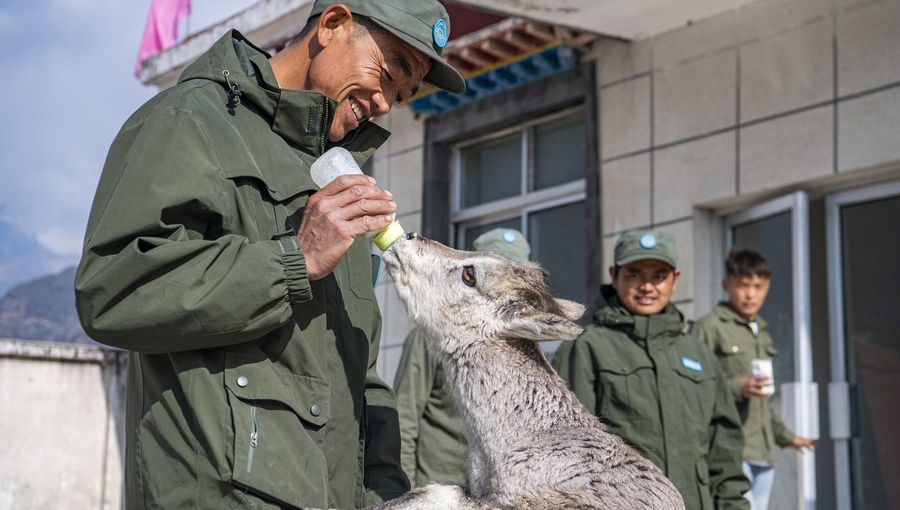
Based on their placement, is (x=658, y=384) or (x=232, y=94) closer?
(x=232, y=94)

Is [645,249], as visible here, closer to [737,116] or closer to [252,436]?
[737,116]

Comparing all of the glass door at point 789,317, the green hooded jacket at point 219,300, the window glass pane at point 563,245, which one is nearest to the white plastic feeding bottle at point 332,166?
the green hooded jacket at point 219,300

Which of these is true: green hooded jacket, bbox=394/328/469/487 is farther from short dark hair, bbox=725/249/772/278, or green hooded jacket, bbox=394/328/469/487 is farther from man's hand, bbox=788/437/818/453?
man's hand, bbox=788/437/818/453

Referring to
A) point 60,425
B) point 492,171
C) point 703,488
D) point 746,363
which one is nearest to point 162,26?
point 492,171

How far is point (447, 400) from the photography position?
272 inches

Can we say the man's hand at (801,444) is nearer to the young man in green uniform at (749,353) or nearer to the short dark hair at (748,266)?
the young man in green uniform at (749,353)

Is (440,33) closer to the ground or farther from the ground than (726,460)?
farther from the ground

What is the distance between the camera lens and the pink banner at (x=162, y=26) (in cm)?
1556

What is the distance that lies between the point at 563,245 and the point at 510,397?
742cm

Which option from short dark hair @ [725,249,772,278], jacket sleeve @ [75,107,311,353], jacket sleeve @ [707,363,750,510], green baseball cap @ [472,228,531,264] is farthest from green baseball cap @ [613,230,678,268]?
jacket sleeve @ [75,107,311,353]

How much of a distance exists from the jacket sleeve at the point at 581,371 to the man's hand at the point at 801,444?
8.96 feet

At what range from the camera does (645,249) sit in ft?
22.6

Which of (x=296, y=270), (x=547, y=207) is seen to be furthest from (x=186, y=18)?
(x=296, y=270)

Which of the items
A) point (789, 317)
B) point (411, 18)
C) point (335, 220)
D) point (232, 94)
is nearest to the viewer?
point (335, 220)
